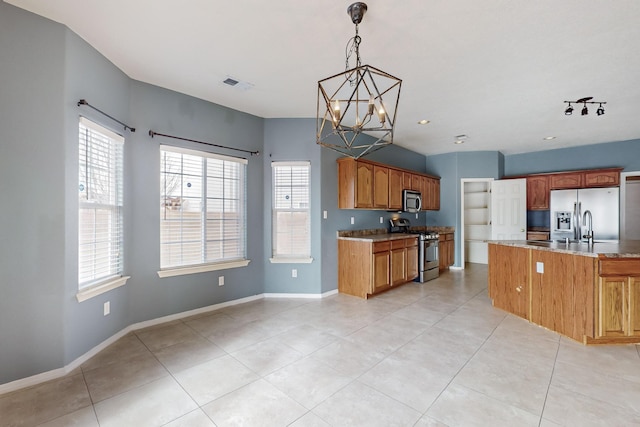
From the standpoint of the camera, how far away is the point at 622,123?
14.5ft

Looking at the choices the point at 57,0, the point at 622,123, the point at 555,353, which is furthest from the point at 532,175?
the point at 57,0

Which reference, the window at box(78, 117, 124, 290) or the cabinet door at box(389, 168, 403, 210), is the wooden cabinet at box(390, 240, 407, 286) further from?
the window at box(78, 117, 124, 290)

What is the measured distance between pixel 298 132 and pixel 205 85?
148cm

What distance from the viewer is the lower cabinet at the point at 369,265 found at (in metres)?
4.17

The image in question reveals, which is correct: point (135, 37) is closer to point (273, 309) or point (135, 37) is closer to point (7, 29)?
point (7, 29)

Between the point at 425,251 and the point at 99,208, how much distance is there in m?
4.97

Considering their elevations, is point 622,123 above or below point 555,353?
above

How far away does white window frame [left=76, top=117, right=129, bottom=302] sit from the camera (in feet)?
8.17

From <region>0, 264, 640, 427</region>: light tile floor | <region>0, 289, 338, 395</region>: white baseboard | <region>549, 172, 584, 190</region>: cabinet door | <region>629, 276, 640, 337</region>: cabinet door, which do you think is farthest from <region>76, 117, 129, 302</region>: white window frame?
<region>549, 172, 584, 190</region>: cabinet door

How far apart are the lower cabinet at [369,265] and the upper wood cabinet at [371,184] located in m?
0.67

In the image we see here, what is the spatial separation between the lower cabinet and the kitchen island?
1760mm

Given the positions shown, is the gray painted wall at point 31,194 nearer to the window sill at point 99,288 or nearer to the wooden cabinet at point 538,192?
the window sill at point 99,288

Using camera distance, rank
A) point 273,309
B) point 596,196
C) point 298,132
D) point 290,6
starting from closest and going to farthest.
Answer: point 290,6, point 273,309, point 298,132, point 596,196

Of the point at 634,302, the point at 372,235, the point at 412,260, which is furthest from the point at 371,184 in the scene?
the point at 634,302
